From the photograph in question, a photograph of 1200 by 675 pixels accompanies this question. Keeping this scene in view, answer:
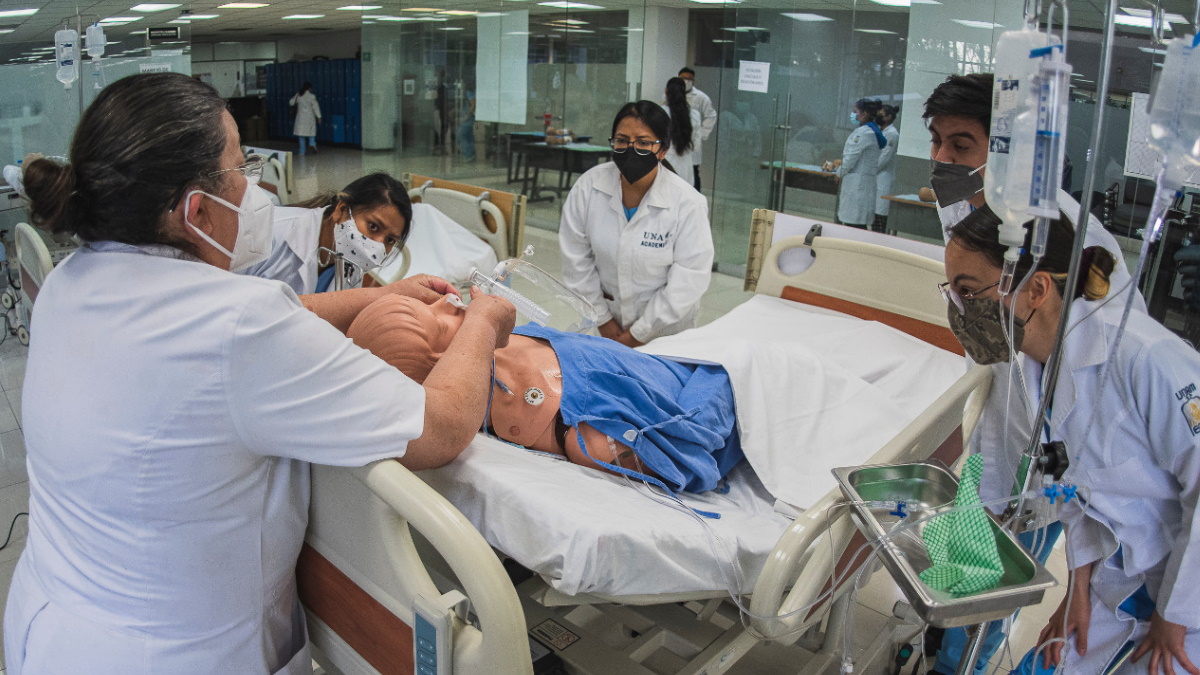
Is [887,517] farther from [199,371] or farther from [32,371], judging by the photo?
[32,371]

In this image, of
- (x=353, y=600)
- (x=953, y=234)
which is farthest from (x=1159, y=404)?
(x=353, y=600)

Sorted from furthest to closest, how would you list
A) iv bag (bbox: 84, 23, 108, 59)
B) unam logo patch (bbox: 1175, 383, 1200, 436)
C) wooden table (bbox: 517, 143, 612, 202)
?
1. wooden table (bbox: 517, 143, 612, 202)
2. iv bag (bbox: 84, 23, 108, 59)
3. unam logo patch (bbox: 1175, 383, 1200, 436)

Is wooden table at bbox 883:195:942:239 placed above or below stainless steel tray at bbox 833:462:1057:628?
above

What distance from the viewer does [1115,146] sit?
3.73 m

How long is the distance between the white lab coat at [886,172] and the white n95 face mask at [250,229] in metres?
4.59

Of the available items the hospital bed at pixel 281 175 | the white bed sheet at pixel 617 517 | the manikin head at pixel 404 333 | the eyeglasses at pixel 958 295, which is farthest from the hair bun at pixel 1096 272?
the hospital bed at pixel 281 175

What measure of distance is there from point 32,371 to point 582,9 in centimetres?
741

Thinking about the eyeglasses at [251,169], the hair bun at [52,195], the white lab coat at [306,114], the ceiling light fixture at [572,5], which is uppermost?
A: the ceiling light fixture at [572,5]

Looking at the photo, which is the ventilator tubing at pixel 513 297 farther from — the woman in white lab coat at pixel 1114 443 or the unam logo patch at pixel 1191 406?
the unam logo patch at pixel 1191 406

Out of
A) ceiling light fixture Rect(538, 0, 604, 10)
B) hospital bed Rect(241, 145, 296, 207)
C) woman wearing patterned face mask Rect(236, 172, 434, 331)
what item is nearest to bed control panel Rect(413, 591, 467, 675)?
woman wearing patterned face mask Rect(236, 172, 434, 331)

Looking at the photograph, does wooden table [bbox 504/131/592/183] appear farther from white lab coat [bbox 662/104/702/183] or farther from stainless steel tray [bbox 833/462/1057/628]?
stainless steel tray [bbox 833/462/1057/628]

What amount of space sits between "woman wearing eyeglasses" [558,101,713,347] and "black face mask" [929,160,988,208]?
1.39 meters

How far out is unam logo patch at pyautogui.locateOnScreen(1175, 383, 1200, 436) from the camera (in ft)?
4.14

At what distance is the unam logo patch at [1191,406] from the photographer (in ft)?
4.14
